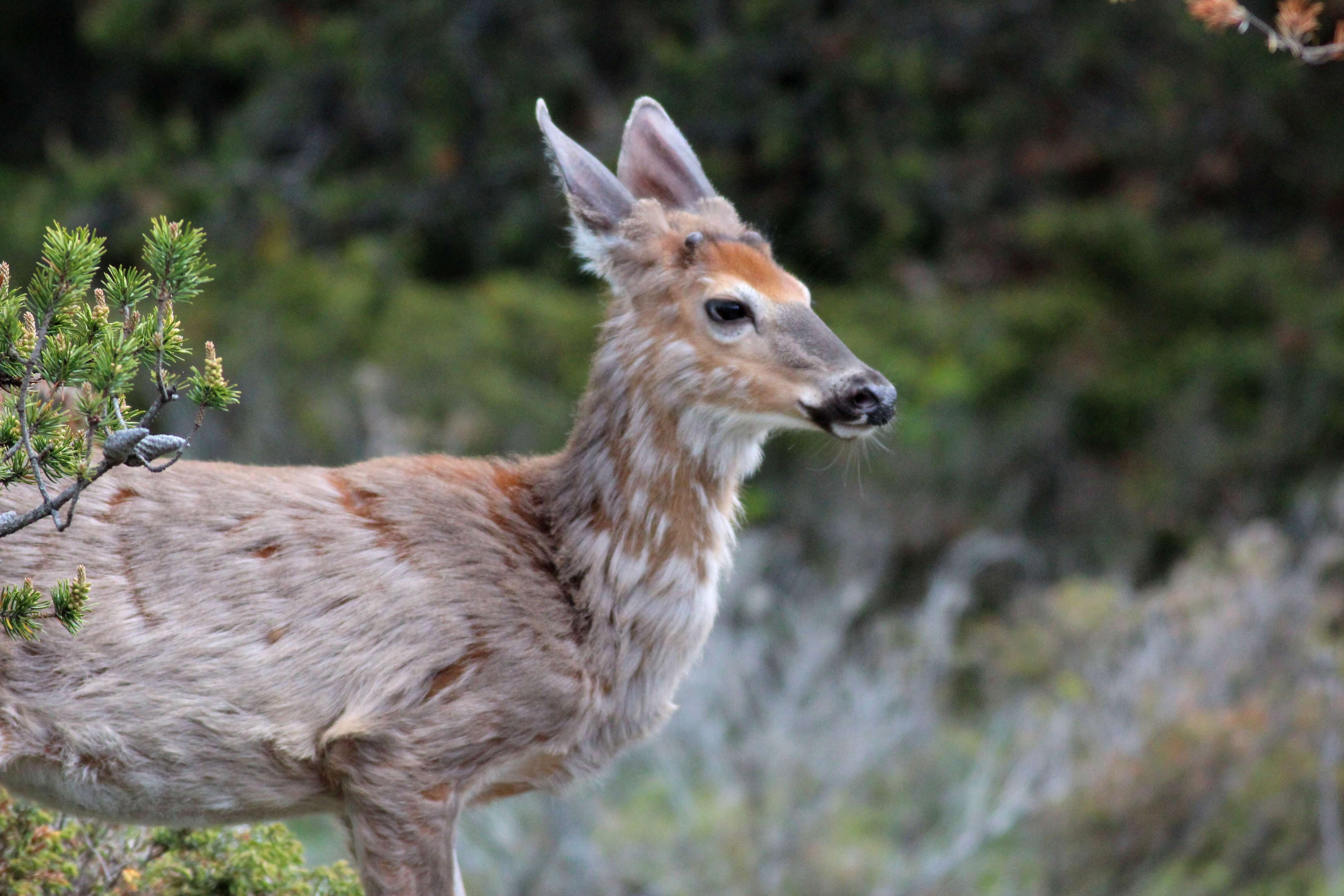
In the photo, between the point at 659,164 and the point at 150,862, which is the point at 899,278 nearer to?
the point at 659,164

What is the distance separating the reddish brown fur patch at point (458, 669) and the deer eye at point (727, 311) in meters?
1.05

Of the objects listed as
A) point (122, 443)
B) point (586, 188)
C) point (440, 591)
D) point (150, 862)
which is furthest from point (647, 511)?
point (122, 443)

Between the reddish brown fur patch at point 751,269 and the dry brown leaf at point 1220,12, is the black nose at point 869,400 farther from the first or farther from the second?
the dry brown leaf at point 1220,12

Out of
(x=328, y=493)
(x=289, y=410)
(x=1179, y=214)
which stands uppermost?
(x=1179, y=214)

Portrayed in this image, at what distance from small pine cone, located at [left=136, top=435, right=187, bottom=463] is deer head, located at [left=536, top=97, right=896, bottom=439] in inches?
64.0

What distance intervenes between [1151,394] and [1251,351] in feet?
2.98

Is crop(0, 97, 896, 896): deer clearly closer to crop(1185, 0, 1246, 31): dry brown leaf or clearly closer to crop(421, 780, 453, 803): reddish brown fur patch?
crop(421, 780, 453, 803): reddish brown fur patch

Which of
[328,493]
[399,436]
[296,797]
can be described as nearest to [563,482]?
[328,493]

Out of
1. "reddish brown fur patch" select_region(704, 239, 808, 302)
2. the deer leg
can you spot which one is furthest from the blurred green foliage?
"reddish brown fur patch" select_region(704, 239, 808, 302)

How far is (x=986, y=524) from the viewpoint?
13438mm

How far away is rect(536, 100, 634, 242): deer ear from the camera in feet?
14.4

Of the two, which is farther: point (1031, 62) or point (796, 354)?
point (1031, 62)

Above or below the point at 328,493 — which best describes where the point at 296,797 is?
below

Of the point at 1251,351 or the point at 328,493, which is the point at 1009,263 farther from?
the point at 328,493
